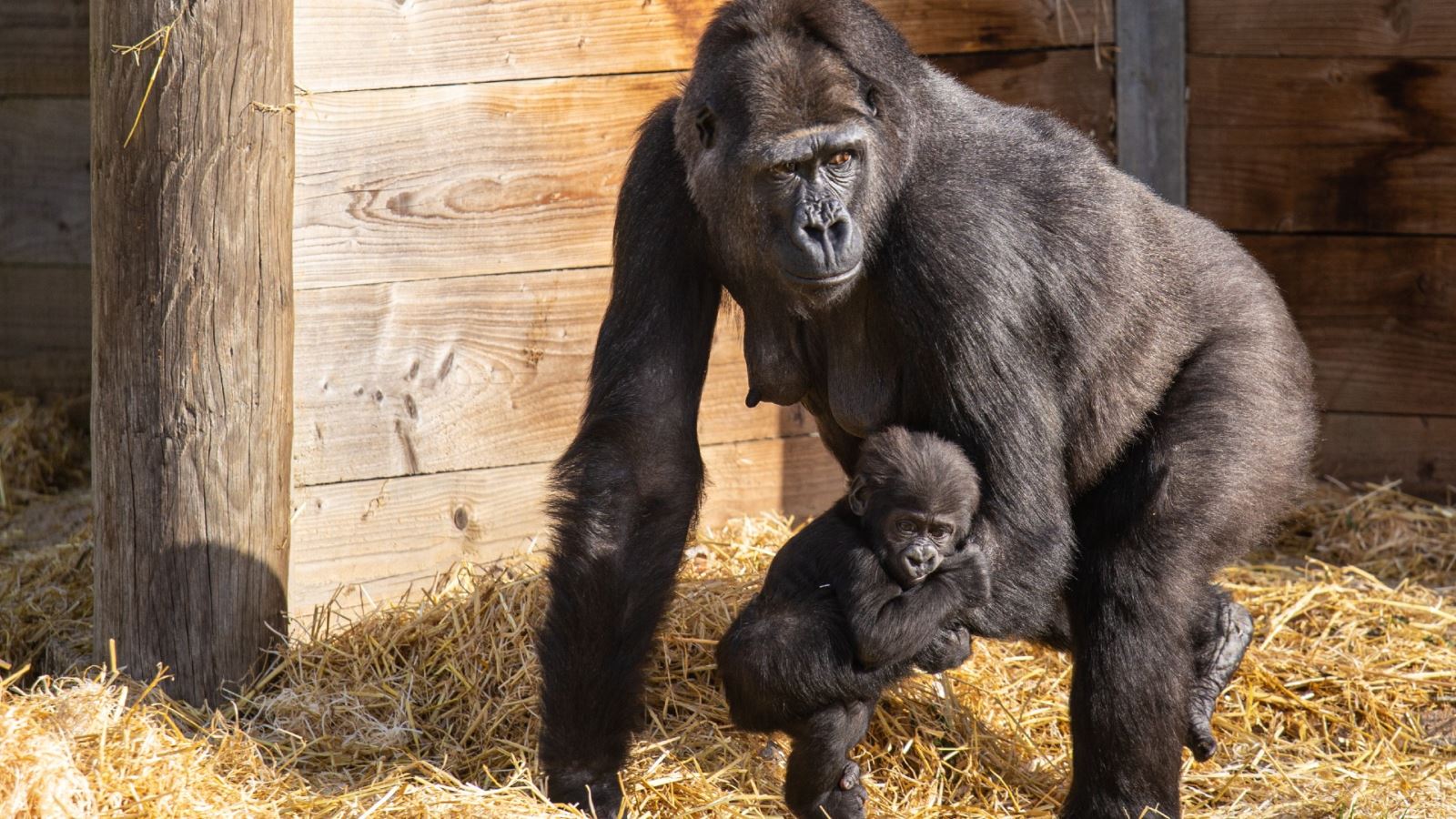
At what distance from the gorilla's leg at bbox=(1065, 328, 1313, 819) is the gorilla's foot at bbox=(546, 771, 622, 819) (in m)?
1.10

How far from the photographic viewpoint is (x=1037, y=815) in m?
3.87

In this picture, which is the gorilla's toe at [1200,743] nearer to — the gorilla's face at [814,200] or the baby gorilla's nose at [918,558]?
the baby gorilla's nose at [918,558]

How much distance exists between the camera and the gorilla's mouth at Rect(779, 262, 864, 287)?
11.1 feet

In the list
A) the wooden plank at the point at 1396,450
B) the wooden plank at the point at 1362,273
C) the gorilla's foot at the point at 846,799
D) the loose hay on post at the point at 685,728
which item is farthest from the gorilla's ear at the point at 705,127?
the wooden plank at the point at 1396,450

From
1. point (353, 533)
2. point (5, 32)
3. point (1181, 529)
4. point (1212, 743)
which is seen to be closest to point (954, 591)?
point (1181, 529)

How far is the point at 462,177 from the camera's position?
15.0 feet

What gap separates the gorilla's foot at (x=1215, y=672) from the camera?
3.93 meters

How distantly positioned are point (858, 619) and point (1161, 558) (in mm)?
759

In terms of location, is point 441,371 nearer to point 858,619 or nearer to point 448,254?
point 448,254

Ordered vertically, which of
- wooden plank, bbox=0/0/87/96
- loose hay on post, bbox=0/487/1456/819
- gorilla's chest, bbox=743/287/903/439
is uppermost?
wooden plank, bbox=0/0/87/96

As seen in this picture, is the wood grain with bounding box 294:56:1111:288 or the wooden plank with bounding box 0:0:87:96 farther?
the wooden plank with bounding box 0:0:87:96

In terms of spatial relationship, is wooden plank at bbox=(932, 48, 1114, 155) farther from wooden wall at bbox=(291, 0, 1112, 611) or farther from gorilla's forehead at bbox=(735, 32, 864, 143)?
gorilla's forehead at bbox=(735, 32, 864, 143)

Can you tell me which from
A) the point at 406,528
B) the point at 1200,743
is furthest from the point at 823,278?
the point at 406,528

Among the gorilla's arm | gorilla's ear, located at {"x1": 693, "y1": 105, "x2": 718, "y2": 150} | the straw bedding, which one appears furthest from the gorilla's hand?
gorilla's ear, located at {"x1": 693, "y1": 105, "x2": 718, "y2": 150}
